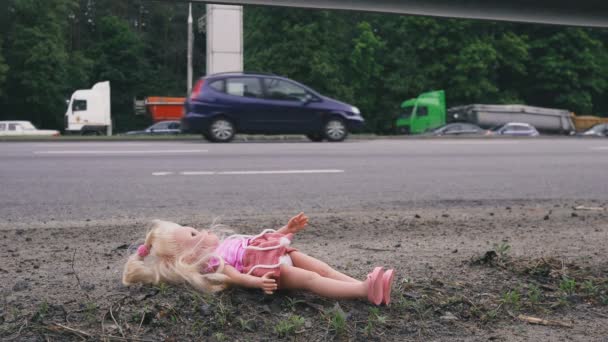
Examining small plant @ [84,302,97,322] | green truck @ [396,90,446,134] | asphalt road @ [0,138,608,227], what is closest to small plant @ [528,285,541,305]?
small plant @ [84,302,97,322]

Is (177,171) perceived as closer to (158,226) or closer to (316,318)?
(158,226)

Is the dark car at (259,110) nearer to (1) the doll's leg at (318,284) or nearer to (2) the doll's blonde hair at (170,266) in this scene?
(2) the doll's blonde hair at (170,266)

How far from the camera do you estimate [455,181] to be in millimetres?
8156

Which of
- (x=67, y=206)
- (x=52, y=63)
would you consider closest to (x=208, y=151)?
(x=67, y=206)

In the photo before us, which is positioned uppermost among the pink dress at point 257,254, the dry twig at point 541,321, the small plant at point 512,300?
the pink dress at point 257,254

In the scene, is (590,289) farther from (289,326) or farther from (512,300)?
(289,326)

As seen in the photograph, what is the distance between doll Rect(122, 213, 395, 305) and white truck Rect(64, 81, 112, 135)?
3334 centimetres

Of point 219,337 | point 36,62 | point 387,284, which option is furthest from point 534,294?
point 36,62

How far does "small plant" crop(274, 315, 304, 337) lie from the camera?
2.59 m

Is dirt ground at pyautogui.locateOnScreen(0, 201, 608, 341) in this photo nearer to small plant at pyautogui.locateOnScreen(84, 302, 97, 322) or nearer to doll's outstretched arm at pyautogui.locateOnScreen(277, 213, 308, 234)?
small plant at pyautogui.locateOnScreen(84, 302, 97, 322)

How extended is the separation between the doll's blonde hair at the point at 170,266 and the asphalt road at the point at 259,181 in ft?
7.25

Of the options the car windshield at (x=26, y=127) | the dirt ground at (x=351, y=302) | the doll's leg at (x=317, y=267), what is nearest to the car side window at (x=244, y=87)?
the dirt ground at (x=351, y=302)

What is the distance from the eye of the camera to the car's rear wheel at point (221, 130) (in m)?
16.0

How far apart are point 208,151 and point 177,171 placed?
3446mm
